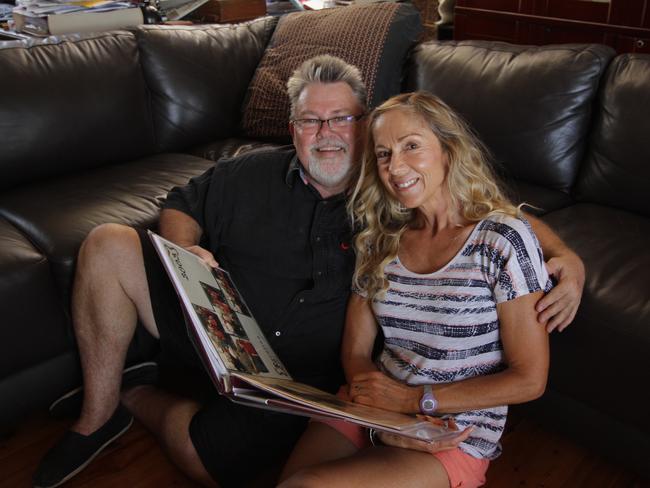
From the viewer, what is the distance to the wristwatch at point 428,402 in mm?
1288

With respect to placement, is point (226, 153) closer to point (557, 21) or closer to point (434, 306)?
point (434, 306)

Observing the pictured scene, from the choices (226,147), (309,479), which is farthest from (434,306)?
(226,147)

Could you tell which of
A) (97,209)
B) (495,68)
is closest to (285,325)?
(97,209)

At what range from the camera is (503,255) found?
4.11 ft

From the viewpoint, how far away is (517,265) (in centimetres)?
124

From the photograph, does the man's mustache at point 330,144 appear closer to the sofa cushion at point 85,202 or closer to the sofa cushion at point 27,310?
the sofa cushion at point 85,202

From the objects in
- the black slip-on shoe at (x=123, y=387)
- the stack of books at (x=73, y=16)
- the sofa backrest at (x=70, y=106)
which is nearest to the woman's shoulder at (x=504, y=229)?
the black slip-on shoe at (x=123, y=387)

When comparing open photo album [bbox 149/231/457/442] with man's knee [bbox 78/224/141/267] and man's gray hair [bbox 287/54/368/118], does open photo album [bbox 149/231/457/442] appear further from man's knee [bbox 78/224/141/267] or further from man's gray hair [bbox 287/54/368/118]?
man's gray hair [bbox 287/54/368/118]

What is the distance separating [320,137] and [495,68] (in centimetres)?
79

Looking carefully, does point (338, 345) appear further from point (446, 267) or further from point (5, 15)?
point (5, 15)

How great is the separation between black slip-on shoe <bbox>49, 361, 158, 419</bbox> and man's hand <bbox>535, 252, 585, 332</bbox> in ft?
3.50

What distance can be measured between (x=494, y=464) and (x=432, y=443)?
524mm

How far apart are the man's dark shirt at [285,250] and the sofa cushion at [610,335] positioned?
516 millimetres

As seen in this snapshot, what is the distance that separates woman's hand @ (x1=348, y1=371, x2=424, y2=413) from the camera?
1.31 m
